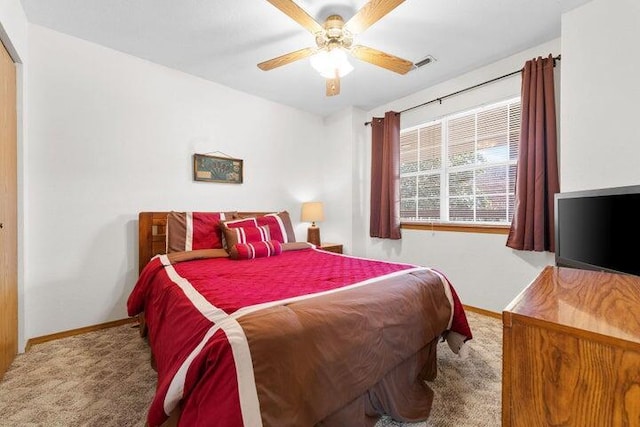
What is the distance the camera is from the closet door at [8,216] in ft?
5.59

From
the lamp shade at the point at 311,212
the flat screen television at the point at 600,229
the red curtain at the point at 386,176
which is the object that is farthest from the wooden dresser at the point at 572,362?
the lamp shade at the point at 311,212

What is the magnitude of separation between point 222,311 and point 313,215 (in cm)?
263

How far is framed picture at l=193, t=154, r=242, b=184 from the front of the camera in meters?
2.94

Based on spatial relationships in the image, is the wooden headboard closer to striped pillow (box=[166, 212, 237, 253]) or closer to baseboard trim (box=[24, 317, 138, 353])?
striped pillow (box=[166, 212, 237, 253])

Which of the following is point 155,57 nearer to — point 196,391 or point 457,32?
point 457,32

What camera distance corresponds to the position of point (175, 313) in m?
1.22

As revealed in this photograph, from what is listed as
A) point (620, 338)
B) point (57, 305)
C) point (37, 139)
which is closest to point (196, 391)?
point (620, 338)

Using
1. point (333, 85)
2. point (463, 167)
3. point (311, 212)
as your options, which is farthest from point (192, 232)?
point (463, 167)

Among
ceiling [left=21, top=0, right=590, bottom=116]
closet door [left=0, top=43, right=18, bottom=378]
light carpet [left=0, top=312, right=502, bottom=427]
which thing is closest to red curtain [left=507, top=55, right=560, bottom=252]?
ceiling [left=21, top=0, right=590, bottom=116]

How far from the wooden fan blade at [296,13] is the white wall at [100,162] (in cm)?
173

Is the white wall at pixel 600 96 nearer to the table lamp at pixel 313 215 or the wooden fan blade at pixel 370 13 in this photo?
the wooden fan blade at pixel 370 13

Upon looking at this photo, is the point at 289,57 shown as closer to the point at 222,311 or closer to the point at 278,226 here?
the point at 278,226

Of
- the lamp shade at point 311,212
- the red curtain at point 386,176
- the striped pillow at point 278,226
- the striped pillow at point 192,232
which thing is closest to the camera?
the striped pillow at point 192,232

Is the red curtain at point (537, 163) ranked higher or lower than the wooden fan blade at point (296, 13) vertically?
lower
